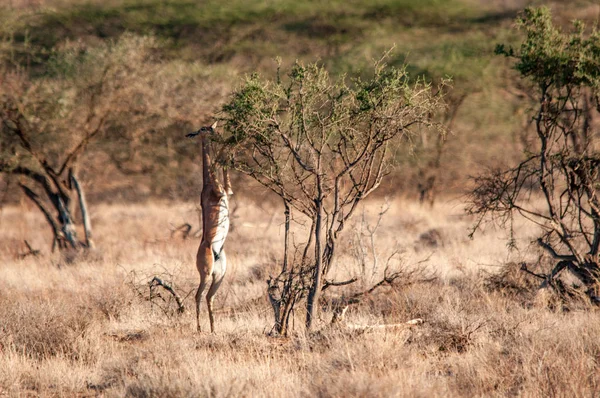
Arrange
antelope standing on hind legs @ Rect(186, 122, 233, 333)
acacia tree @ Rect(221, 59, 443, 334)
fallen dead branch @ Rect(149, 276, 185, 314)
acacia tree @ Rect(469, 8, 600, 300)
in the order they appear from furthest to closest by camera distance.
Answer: fallen dead branch @ Rect(149, 276, 185, 314) < acacia tree @ Rect(469, 8, 600, 300) < antelope standing on hind legs @ Rect(186, 122, 233, 333) < acacia tree @ Rect(221, 59, 443, 334)

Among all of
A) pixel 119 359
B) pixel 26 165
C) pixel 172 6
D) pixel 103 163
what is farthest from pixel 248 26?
pixel 119 359

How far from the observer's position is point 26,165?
1541 centimetres

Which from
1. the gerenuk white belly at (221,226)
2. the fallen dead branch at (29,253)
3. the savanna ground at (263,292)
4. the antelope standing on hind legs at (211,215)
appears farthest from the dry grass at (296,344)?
the fallen dead branch at (29,253)

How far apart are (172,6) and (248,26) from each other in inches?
177

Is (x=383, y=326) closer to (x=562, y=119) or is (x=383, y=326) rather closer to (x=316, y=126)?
(x=316, y=126)

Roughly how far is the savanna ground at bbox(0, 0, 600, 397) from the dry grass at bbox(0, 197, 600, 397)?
2cm

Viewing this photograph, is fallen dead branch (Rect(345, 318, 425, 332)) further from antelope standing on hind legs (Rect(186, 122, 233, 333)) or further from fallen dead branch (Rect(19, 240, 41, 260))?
fallen dead branch (Rect(19, 240, 41, 260))

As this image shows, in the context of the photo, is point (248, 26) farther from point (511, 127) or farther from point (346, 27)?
point (511, 127)

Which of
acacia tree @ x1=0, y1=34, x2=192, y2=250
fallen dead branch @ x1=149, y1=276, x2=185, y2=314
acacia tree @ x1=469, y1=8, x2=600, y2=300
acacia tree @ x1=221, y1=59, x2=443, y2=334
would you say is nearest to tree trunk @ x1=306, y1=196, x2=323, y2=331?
acacia tree @ x1=221, y1=59, x2=443, y2=334

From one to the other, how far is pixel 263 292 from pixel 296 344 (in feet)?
8.59

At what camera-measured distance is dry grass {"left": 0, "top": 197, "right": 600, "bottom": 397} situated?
516 cm

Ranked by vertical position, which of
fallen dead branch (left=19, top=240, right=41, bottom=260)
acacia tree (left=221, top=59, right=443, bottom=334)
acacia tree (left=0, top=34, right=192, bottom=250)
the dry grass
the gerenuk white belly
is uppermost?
acacia tree (left=0, top=34, right=192, bottom=250)

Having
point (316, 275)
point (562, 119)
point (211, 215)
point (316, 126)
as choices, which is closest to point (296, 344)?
point (316, 275)

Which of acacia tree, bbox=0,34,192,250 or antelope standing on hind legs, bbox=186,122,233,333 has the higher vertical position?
acacia tree, bbox=0,34,192,250
